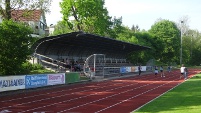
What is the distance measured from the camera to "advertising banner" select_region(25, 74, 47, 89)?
23.2 metres

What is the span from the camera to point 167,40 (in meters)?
92.6

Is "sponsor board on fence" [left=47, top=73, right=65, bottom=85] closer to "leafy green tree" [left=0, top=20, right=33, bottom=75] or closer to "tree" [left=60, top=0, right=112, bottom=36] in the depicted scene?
"leafy green tree" [left=0, top=20, right=33, bottom=75]

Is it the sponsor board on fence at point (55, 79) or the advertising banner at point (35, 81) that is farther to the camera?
the sponsor board on fence at point (55, 79)

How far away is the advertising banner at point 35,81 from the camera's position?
76.0ft

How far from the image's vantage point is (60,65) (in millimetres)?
36688

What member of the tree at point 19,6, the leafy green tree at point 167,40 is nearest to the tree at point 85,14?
the tree at point 19,6

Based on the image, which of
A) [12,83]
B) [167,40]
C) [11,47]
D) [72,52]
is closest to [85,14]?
[72,52]

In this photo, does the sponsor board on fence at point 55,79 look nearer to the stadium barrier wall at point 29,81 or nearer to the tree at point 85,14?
the stadium barrier wall at point 29,81

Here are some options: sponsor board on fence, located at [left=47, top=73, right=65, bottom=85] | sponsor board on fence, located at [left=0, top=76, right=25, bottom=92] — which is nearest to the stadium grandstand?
sponsor board on fence, located at [left=47, top=73, right=65, bottom=85]

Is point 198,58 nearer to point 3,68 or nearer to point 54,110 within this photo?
point 3,68

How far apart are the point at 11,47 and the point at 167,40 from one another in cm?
7219

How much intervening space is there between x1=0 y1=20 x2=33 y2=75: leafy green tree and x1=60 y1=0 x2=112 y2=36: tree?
2807 cm

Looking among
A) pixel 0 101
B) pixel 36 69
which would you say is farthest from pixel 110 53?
pixel 0 101

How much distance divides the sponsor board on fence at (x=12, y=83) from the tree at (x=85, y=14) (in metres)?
32.6
